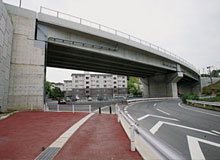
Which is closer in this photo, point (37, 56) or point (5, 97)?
point (5, 97)

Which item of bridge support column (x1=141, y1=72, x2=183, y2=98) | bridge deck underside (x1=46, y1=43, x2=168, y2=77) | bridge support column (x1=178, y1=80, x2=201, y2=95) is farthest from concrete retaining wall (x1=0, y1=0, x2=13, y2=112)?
bridge support column (x1=178, y1=80, x2=201, y2=95)

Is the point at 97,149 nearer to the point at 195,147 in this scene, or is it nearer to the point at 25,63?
the point at 195,147

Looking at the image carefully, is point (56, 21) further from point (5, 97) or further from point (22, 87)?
point (5, 97)

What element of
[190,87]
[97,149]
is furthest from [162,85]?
[97,149]

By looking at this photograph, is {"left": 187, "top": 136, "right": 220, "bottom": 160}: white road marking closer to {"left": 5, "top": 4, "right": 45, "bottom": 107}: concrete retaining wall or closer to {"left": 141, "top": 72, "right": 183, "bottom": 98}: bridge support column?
{"left": 5, "top": 4, "right": 45, "bottom": 107}: concrete retaining wall

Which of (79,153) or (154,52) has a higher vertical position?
(154,52)

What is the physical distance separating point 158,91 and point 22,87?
Result: 3737 centimetres

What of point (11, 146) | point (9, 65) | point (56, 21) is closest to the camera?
point (11, 146)

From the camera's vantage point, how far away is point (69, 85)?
7394cm

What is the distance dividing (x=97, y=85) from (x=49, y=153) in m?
62.2

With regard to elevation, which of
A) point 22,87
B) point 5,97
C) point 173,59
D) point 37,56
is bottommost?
point 5,97

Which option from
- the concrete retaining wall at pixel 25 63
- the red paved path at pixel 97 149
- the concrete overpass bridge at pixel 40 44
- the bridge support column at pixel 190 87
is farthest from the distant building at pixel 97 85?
the red paved path at pixel 97 149

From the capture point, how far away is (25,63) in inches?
503

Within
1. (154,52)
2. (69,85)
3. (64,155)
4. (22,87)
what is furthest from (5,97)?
(69,85)
